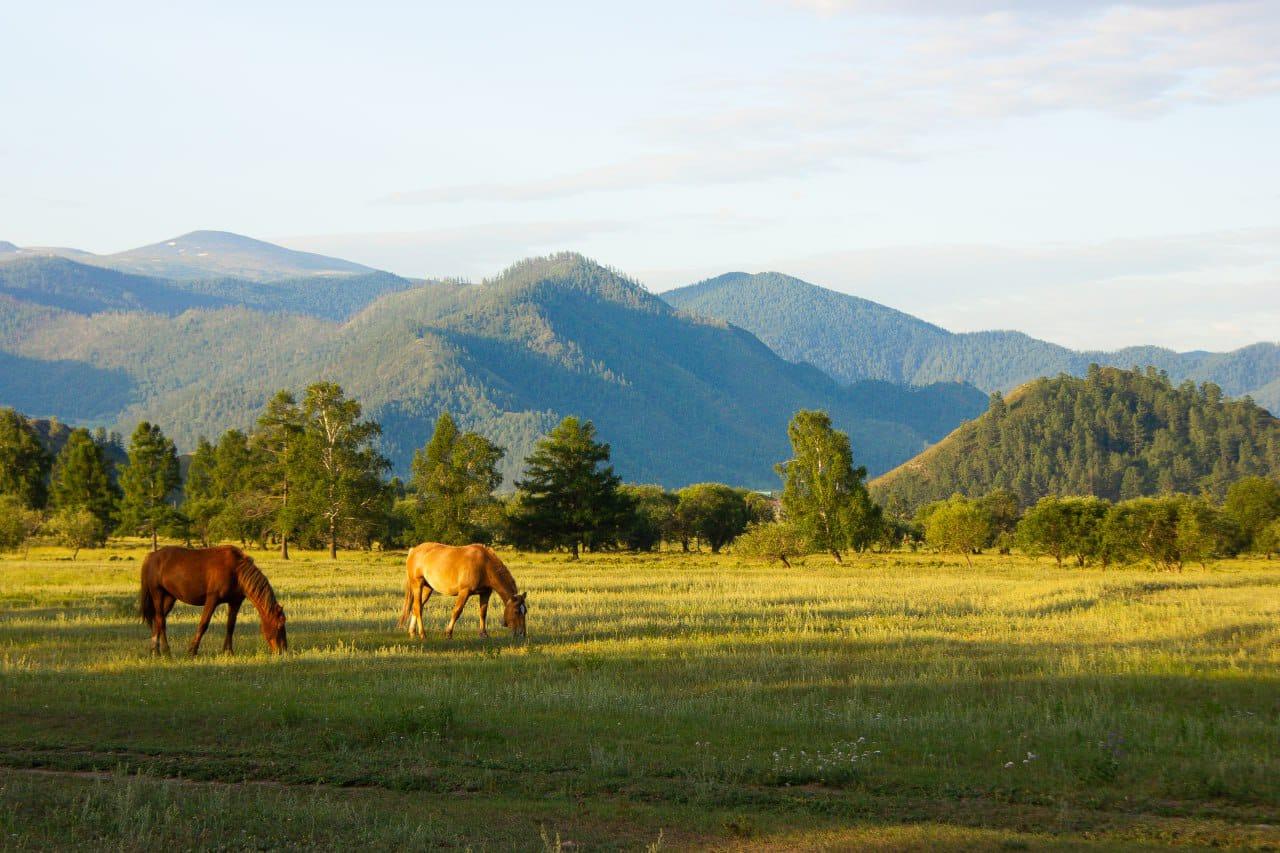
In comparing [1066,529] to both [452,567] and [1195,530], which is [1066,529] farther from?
[452,567]

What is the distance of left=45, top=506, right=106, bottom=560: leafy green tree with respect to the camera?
79500 mm

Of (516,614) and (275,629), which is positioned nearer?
(275,629)

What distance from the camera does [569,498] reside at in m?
80.6

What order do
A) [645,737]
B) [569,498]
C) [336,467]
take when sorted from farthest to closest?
[569,498]
[336,467]
[645,737]

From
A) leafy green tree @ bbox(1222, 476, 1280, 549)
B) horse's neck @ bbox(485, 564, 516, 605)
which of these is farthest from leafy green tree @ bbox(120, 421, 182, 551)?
leafy green tree @ bbox(1222, 476, 1280, 549)

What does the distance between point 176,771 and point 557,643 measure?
12650mm

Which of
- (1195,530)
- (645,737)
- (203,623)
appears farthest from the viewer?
(1195,530)

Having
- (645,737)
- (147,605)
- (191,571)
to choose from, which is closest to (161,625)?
(147,605)

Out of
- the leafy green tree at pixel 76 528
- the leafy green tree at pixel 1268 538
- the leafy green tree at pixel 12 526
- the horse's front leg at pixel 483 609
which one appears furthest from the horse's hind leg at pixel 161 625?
the leafy green tree at pixel 1268 538

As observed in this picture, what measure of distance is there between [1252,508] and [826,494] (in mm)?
44739

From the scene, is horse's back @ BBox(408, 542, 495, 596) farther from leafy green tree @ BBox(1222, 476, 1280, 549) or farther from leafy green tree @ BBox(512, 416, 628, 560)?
leafy green tree @ BBox(1222, 476, 1280, 549)

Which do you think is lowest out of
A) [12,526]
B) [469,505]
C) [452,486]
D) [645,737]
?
[645,737]

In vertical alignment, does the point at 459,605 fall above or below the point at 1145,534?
below

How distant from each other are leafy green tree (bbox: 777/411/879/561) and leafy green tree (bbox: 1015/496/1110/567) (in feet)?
39.0
